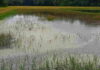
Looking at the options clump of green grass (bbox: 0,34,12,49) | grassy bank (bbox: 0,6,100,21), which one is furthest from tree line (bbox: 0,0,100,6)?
→ clump of green grass (bbox: 0,34,12,49)

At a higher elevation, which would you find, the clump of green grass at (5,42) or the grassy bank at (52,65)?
the grassy bank at (52,65)

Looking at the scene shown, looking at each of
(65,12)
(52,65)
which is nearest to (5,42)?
(52,65)

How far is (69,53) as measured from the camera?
52.2 ft

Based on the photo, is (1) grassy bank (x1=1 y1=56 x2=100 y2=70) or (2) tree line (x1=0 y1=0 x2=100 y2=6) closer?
(1) grassy bank (x1=1 y1=56 x2=100 y2=70)

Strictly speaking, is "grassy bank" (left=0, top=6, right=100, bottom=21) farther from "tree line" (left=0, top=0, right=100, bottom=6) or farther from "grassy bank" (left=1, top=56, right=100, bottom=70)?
"grassy bank" (left=1, top=56, right=100, bottom=70)

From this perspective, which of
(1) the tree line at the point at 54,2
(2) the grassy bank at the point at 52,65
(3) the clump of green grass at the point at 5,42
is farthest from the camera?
(1) the tree line at the point at 54,2

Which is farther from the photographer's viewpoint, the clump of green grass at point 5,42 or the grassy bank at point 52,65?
the clump of green grass at point 5,42

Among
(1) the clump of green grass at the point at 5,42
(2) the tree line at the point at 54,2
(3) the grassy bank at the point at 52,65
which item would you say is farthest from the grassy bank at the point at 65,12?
(3) the grassy bank at the point at 52,65

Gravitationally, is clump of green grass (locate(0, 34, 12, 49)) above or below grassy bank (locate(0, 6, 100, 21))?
above

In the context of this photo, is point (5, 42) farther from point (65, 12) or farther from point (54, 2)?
point (54, 2)

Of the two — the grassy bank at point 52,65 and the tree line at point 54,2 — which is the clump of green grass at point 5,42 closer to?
the grassy bank at point 52,65

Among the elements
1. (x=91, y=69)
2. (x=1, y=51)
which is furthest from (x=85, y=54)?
(x=1, y=51)

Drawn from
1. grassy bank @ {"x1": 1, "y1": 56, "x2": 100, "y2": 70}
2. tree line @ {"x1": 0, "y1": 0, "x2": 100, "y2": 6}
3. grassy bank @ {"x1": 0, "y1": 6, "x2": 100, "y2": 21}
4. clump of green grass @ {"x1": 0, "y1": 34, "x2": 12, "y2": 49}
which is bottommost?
tree line @ {"x1": 0, "y1": 0, "x2": 100, "y2": 6}

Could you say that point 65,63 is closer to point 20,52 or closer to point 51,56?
point 51,56
